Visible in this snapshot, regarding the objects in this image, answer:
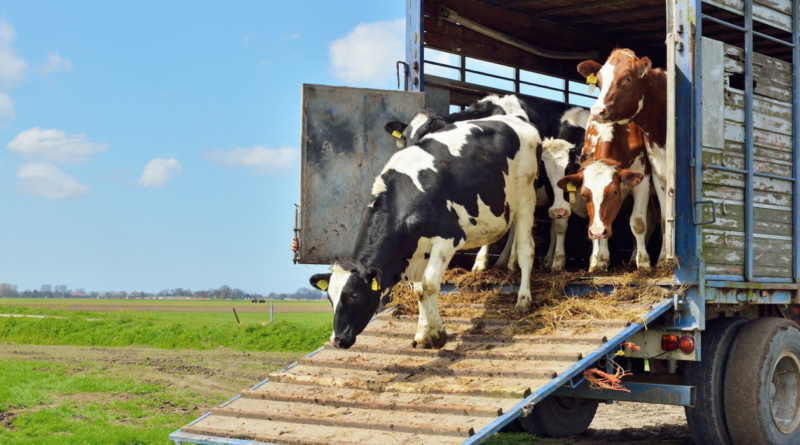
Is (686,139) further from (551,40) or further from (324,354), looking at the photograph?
(551,40)

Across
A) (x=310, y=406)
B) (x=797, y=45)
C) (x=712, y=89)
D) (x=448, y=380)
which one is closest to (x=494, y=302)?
(x=448, y=380)

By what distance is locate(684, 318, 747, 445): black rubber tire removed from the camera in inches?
274

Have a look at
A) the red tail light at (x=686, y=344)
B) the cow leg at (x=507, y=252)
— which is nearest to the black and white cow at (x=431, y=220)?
the cow leg at (x=507, y=252)

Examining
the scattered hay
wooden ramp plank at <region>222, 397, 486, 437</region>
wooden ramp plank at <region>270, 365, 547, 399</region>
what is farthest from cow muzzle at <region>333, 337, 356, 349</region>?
the scattered hay

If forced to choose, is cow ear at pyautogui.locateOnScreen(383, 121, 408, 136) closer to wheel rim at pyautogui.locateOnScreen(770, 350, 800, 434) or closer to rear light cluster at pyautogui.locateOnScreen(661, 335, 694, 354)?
rear light cluster at pyautogui.locateOnScreen(661, 335, 694, 354)

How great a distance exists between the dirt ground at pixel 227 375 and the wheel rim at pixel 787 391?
42.8 inches

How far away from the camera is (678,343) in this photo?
662cm

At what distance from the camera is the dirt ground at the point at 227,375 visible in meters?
8.85

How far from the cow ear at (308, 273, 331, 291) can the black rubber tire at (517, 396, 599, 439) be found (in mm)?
2861

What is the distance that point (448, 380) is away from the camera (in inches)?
239

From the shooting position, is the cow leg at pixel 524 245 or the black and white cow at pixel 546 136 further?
the black and white cow at pixel 546 136

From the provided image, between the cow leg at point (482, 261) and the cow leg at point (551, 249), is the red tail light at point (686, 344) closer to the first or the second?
the cow leg at point (551, 249)

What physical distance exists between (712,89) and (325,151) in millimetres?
3670

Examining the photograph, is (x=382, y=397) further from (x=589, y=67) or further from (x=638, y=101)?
(x=589, y=67)
